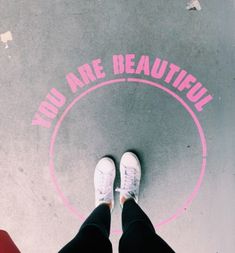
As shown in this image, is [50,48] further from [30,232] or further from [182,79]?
[30,232]

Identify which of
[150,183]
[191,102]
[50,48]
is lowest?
[150,183]

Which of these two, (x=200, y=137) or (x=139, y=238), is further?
(x=200, y=137)

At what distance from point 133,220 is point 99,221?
0.95 ft

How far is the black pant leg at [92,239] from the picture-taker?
2.37 metres

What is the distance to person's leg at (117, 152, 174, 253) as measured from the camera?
7.74 feet

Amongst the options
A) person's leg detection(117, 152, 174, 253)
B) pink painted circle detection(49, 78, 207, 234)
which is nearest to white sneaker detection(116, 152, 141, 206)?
person's leg detection(117, 152, 174, 253)

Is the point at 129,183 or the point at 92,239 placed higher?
the point at 129,183

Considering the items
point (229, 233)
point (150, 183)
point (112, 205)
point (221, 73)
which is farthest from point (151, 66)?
point (229, 233)

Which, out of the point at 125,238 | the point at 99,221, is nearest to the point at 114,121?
the point at 99,221

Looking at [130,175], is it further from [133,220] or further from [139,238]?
[139,238]

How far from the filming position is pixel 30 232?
3492 mm

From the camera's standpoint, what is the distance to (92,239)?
2486 mm

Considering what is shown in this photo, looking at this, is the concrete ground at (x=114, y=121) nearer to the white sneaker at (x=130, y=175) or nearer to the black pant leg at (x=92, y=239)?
the white sneaker at (x=130, y=175)

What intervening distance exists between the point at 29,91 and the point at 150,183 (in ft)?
4.92
